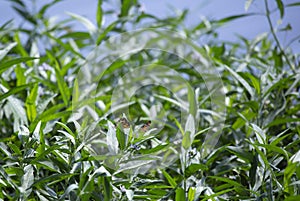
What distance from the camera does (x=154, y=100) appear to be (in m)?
1.62

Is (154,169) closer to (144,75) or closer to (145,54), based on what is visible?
(144,75)

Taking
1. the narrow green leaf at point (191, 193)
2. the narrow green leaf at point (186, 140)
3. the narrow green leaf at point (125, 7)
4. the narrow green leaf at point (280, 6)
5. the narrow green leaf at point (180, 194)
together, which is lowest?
the narrow green leaf at point (191, 193)

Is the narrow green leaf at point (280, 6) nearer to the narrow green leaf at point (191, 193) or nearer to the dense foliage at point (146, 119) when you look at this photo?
the dense foliage at point (146, 119)

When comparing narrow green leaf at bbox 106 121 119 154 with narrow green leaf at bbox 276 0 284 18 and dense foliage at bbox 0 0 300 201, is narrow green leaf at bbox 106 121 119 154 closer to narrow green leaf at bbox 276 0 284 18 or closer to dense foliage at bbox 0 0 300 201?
dense foliage at bbox 0 0 300 201

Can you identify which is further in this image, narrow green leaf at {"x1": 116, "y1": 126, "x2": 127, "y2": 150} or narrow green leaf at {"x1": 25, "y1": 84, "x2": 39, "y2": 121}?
narrow green leaf at {"x1": 25, "y1": 84, "x2": 39, "y2": 121}

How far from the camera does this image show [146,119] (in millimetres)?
1080

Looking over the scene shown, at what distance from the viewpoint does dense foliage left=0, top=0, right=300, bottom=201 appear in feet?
2.88

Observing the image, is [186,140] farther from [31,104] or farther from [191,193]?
[31,104]

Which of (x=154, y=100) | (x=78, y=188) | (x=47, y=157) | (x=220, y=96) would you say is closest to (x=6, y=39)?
(x=154, y=100)

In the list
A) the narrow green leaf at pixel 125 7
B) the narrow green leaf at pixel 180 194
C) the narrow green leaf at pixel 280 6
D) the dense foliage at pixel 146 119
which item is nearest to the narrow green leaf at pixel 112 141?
the dense foliage at pixel 146 119

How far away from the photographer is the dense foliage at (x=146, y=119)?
0.88 m

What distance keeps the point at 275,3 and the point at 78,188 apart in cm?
107

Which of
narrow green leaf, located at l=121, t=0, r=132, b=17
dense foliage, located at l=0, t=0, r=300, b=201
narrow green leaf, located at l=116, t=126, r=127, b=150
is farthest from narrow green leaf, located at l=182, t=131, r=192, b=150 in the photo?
narrow green leaf, located at l=121, t=0, r=132, b=17

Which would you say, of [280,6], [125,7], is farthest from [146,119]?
[125,7]
